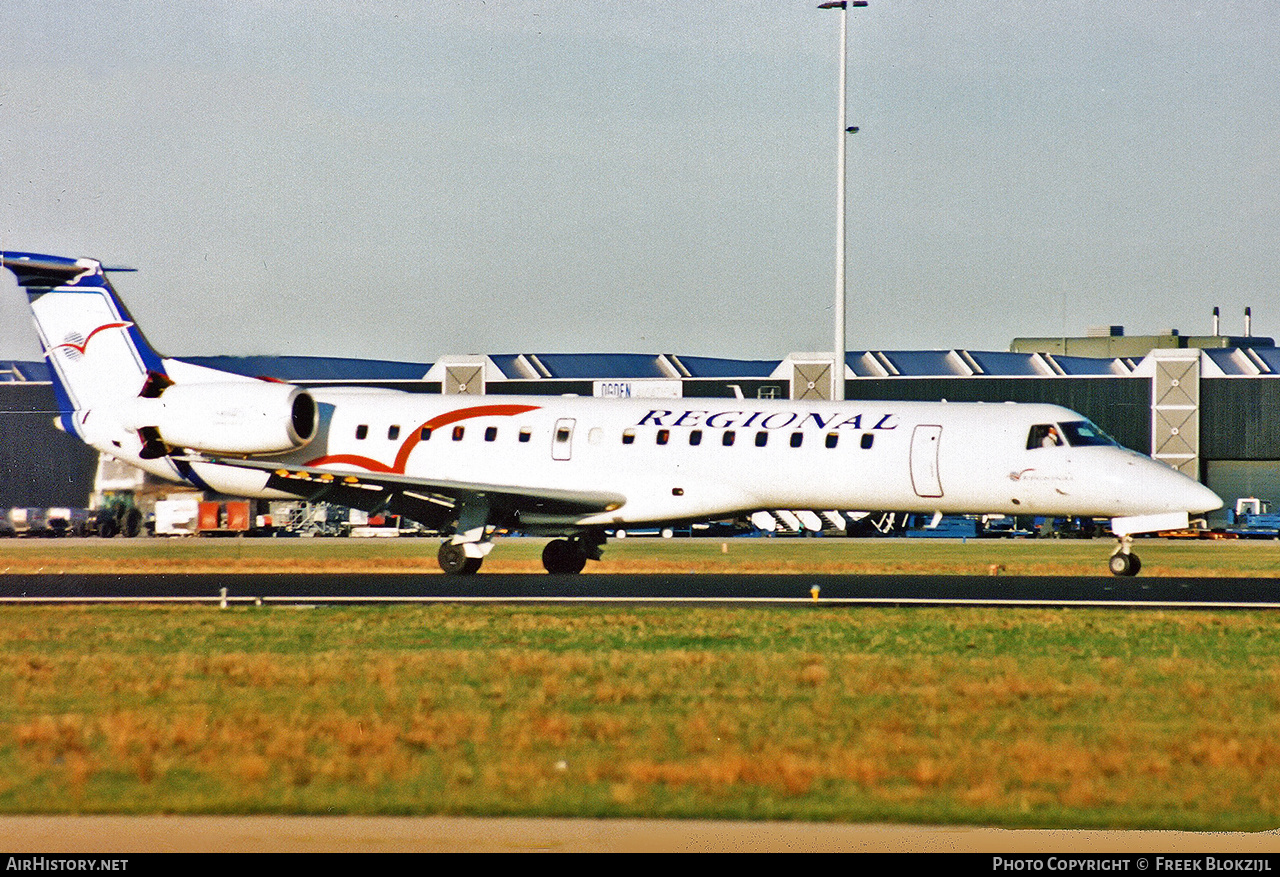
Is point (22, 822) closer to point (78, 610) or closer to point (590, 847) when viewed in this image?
point (590, 847)

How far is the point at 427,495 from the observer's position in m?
31.0

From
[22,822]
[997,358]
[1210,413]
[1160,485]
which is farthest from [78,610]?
[997,358]

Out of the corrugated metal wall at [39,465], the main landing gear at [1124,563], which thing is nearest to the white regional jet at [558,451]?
the main landing gear at [1124,563]

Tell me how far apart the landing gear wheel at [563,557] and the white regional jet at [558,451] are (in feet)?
0.15

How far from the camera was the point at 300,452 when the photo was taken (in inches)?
1310

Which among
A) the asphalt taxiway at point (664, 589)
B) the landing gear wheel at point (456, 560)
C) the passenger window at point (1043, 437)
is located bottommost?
the asphalt taxiway at point (664, 589)

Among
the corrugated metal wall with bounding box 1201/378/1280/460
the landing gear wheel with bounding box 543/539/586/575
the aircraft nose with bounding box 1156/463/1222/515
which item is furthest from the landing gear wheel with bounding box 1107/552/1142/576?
the corrugated metal wall with bounding box 1201/378/1280/460

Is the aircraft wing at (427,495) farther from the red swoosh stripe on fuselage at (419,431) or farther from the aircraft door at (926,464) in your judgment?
the aircraft door at (926,464)

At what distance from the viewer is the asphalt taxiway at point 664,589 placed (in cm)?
2397

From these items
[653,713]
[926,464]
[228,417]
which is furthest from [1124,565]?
[653,713]

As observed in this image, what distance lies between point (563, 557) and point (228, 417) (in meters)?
7.53

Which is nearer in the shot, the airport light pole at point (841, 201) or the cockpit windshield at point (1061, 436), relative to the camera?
the cockpit windshield at point (1061, 436)

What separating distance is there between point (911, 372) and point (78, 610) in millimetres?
59729

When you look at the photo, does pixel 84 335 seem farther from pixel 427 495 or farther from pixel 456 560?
pixel 456 560
